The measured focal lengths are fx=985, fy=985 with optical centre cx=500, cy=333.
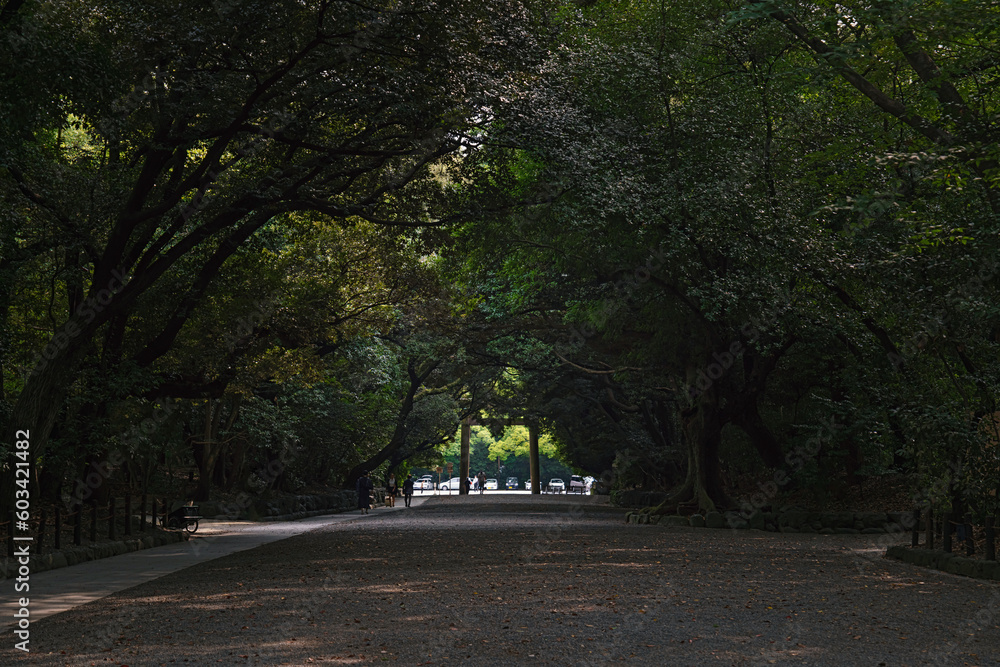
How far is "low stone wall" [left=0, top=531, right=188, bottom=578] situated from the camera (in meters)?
12.9

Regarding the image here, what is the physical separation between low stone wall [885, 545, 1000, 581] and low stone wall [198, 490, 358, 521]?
1978 cm

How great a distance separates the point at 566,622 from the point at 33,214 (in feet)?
43.1

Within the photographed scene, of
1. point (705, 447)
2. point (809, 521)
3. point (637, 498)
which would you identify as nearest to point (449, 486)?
point (637, 498)

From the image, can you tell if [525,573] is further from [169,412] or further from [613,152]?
[169,412]

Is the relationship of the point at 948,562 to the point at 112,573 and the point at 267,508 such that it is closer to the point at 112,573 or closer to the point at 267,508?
the point at 112,573

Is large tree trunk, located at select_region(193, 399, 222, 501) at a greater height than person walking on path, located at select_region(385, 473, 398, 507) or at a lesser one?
greater

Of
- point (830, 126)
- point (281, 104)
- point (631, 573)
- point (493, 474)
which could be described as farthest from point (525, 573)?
point (493, 474)

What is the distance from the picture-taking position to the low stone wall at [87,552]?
12898 mm

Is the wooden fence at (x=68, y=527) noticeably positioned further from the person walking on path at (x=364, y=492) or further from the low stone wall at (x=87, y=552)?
the person walking on path at (x=364, y=492)

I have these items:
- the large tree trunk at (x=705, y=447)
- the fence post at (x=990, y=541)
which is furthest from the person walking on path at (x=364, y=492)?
the fence post at (x=990, y=541)

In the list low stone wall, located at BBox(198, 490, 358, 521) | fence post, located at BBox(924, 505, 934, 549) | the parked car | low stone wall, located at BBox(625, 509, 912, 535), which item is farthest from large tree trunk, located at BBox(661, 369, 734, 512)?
the parked car

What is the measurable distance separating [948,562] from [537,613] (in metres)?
7.37

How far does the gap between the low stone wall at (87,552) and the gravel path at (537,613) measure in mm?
1941

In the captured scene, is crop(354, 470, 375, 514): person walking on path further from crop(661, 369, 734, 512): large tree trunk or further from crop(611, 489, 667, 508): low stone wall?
crop(661, 369, 734, 512): large tree trunk
